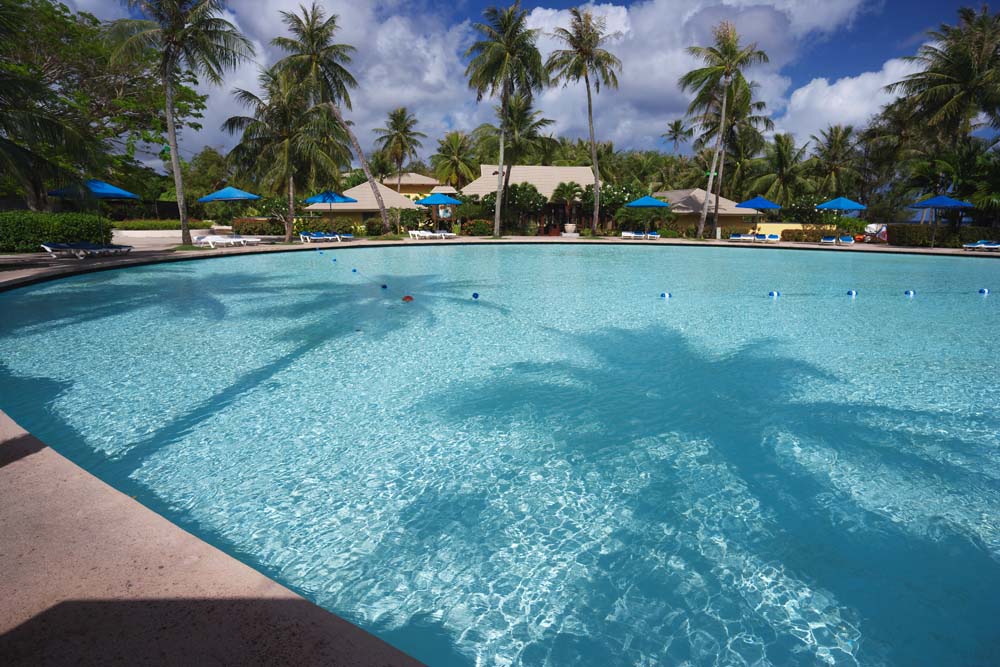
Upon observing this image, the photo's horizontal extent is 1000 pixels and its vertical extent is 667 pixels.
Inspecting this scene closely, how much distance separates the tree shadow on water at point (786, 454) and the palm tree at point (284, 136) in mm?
23444

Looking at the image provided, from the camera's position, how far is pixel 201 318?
33.6ft

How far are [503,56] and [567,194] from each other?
10.4m

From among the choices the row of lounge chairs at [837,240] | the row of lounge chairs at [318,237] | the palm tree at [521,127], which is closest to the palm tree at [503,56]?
the palm tree at [521,127]

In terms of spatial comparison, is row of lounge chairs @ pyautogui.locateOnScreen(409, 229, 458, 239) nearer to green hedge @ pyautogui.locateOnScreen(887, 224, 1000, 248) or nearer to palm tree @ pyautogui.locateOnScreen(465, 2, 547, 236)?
palm tree @ pyautogui.locateOnScreen(465, 2, 547, 236)

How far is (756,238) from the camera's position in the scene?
32.7 m

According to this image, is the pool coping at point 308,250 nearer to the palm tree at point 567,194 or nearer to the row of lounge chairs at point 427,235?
the row of lounge chairs at point 427,235

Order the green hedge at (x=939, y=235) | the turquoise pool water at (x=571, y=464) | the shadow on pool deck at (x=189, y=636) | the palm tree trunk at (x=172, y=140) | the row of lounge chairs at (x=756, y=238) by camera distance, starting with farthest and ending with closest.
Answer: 1. the row of lounge chairs at (x=756, y=238)
2. the green hedge at (x=939, y=235)
3. the palm tree trunk at (x=172, y=140)
4. the turquoise pool water at (x=571, y=464)
5. the shadow on pool deck at (x=189, y=636)

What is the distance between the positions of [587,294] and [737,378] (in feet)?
22.1

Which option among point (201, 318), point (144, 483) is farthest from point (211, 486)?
point (201, 318)

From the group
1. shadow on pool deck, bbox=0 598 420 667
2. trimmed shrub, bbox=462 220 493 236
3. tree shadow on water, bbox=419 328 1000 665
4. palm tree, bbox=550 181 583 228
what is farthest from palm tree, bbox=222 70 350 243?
shadow on pool deck, bbox=0 598 420 667

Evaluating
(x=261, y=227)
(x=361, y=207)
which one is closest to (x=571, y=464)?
(x=361, y=207)

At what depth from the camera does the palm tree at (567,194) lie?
3653cm

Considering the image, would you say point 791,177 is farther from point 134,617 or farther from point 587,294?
point 134,617

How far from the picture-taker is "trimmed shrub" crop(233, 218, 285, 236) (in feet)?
118
